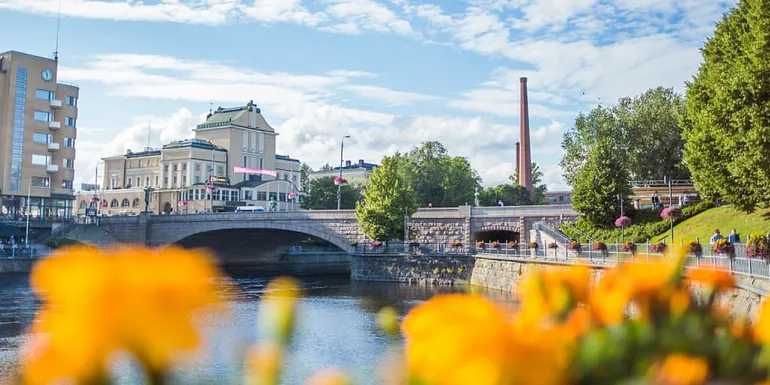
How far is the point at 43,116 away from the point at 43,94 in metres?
2.25

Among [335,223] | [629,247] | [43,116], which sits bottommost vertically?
[629,247]

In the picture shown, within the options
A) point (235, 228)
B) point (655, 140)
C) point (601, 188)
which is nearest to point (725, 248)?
point (601, 188)

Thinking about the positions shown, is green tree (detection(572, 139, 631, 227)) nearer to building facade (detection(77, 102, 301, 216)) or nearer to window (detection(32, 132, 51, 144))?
building facade (detection(77, 102, 301, 216))

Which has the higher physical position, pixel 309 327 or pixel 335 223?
pixel 335 223

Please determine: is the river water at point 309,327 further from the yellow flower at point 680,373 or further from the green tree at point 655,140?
the green tree at point 655,140

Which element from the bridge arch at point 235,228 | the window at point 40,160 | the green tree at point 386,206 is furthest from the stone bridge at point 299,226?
the window at point 40,160

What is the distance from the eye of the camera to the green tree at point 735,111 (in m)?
30.9

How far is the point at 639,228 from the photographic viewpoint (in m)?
43.5

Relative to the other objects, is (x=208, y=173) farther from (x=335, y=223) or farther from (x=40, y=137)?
(x=335, y=223)

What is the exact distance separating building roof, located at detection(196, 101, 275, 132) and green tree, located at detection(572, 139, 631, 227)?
232 ft

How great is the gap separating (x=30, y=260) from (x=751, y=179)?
54.2 metres

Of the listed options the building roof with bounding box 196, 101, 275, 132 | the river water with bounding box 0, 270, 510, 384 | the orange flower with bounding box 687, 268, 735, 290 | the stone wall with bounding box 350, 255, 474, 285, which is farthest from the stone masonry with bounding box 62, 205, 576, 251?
the orange flower with bounding box 687, 268, 735, 290

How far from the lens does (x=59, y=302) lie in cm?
127

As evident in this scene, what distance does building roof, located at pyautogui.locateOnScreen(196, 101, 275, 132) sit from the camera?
355 feet
